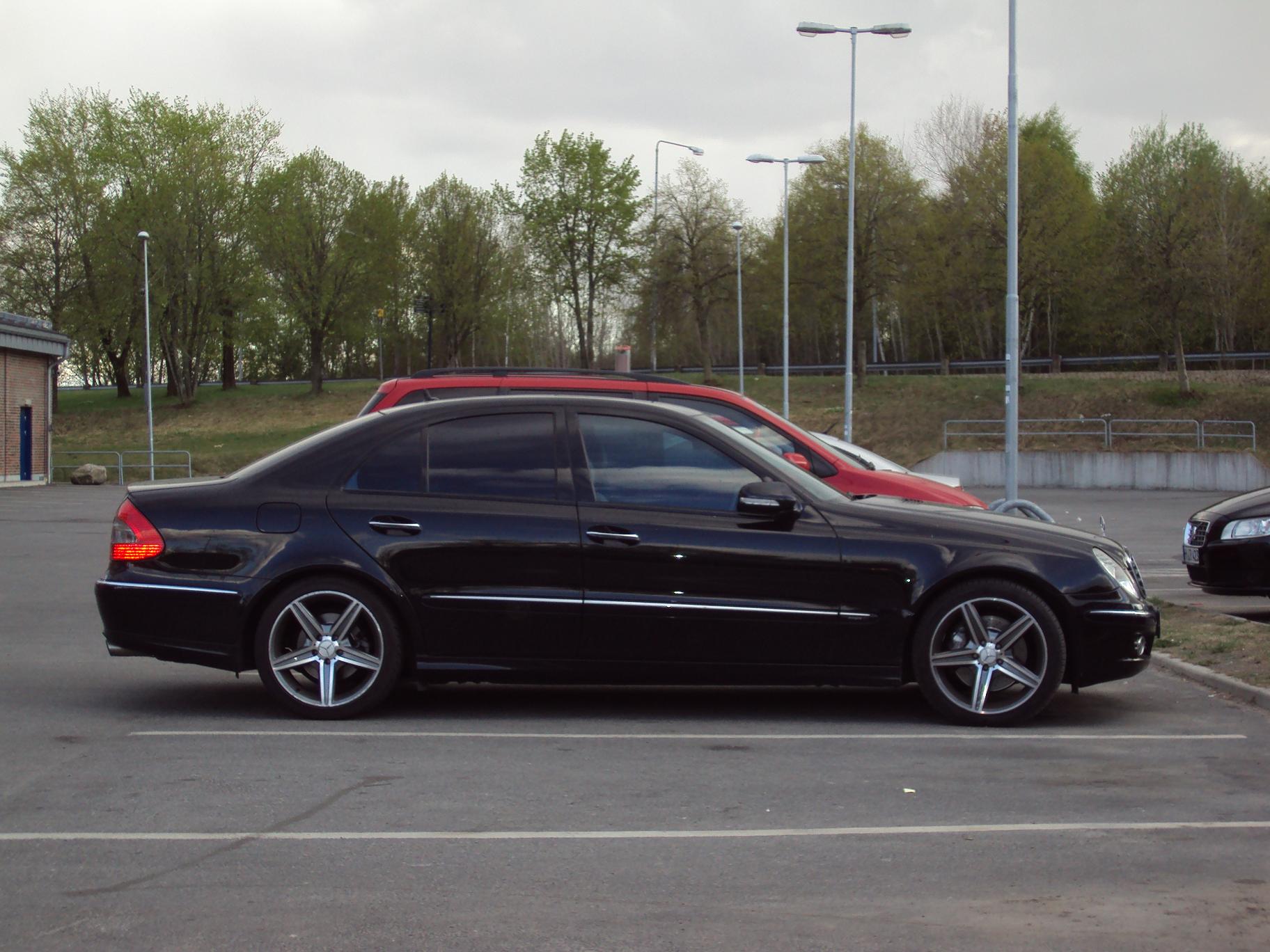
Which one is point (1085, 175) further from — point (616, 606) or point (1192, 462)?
point (616, 606)

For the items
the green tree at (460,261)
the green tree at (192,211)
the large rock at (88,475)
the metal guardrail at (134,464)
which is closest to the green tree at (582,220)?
the green tree at (460,261)

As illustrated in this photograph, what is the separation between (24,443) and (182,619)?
125 feet

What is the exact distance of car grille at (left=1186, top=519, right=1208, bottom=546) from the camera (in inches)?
451

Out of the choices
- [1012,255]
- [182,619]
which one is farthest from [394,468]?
[1012,255]

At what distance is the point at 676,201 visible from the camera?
6322 cm

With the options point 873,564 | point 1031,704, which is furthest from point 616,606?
point 1031,704

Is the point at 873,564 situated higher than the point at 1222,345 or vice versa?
the point at 1222,345

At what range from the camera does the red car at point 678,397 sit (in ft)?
35.2

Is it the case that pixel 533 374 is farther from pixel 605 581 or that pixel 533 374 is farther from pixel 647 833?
pixel 647 833

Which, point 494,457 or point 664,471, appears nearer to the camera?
point 664,471

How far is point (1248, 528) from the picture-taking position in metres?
11.1

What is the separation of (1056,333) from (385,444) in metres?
78.5

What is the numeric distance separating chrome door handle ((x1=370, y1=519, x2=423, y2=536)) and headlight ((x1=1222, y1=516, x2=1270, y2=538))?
6.92m

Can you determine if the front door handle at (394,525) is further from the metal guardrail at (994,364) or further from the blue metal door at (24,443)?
the metal guardrail at (994,364)
